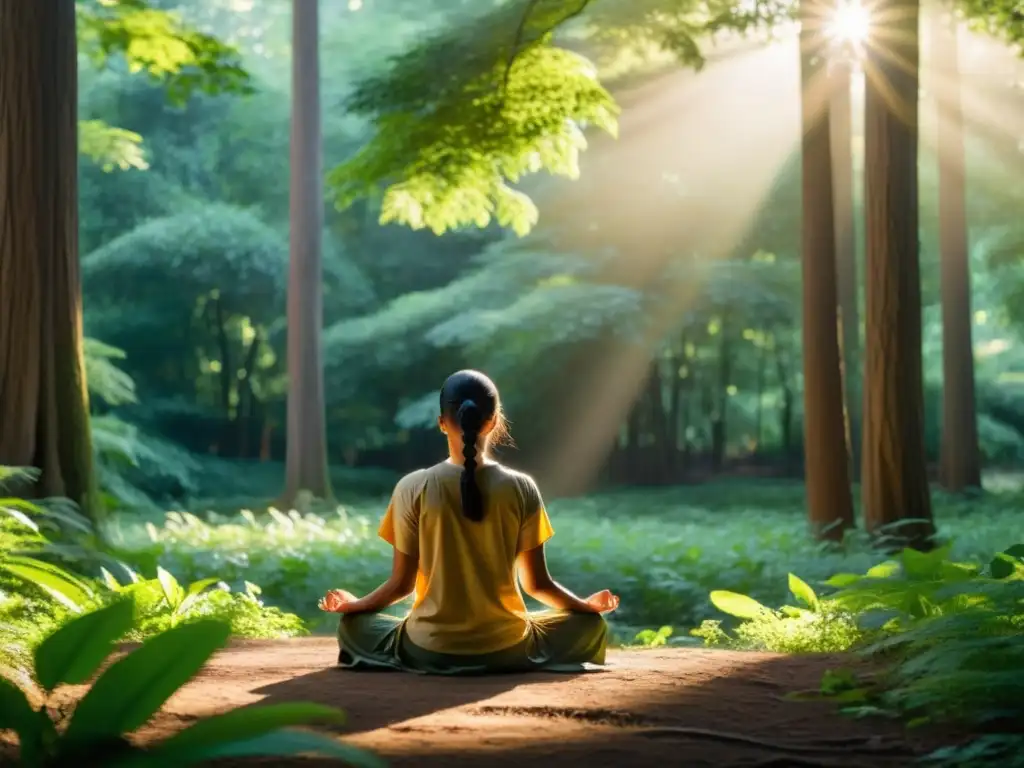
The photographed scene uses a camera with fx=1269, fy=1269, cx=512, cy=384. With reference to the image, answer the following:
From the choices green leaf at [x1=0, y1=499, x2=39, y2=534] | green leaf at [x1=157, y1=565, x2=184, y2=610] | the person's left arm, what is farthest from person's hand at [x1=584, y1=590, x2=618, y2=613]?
green leaf at [x1=0, y1=499, x2=39, y2=534]

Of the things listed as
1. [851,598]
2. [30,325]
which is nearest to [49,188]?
[30,325]

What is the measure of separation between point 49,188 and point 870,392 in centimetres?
677

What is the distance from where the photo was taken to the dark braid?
5012mm

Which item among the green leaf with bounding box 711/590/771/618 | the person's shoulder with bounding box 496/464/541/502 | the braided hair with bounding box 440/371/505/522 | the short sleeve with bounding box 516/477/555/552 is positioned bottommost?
the green leaf with bounding box 711/590/771/618

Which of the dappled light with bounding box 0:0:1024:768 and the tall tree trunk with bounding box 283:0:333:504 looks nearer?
the dappled light with bounding box 0:0:1024:768

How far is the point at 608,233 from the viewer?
Answer: 25.2 meters

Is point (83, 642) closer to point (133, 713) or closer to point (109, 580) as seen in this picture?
point (133, 713)

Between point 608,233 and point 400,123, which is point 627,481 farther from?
point 400,123

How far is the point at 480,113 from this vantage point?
1109cm

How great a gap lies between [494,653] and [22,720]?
238 cm

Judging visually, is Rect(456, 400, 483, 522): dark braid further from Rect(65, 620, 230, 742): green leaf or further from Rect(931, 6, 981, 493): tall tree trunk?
Rect(931, 6, 981, 493): tall tree trunk

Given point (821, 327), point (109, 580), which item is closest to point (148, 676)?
point (109, 580)

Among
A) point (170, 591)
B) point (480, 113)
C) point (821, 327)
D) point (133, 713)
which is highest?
point (480, 113)

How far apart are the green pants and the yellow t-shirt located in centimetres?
5
